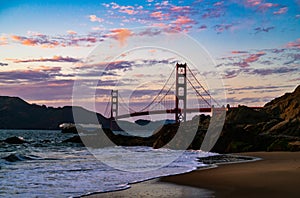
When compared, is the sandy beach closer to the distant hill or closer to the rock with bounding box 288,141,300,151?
the rock with bounding box 288,141,300,151

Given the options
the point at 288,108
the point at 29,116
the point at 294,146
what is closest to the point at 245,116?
the point at 288,108

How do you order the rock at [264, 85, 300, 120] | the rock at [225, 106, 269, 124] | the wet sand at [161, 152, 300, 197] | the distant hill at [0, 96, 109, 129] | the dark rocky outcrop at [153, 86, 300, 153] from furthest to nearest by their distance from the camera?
1. the distant hill at [0, 96, 109, 129]
2. the rock at [264, 85, 300, 120]
3. the rock at [225, 106, 269, 124]
4. the dark rocky outcrop at [153, 86, 300, 153]
5. the wet sand at [161, 152, 300, 197]

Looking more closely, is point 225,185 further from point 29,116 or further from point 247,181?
point 29,116

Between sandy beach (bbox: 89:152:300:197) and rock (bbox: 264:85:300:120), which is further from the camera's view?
rock (bbox: 264:85:300:120)

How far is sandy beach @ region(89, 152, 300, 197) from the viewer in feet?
32.0

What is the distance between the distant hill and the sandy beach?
155202 mm

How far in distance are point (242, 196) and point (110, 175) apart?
6364 millimetres

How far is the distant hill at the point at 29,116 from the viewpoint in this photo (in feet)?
572

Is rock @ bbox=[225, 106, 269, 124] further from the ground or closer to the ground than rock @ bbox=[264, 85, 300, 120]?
closer to the ground

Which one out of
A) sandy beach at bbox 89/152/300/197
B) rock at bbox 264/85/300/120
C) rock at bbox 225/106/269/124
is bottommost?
sandy beach at bbox 89/152/300/197

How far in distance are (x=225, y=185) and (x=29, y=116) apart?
181231mm

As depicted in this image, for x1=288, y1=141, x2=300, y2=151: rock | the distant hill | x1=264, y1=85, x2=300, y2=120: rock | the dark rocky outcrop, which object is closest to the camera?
x1=288, y1=141, x2=300, y2=151: rock

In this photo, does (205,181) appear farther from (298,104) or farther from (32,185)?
(298,104)

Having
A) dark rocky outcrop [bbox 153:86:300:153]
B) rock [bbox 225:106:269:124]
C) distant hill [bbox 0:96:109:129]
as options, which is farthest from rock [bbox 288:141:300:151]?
distant hill [bbox 0:96:109:129]
